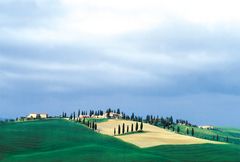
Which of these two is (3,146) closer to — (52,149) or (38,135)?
(52,149)

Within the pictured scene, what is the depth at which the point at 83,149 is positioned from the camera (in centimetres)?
15112

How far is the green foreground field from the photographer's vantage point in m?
141

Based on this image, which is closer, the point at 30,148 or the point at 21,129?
the point at 30,148

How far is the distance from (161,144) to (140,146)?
1094cm

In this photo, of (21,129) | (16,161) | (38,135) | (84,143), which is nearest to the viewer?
(16,161)

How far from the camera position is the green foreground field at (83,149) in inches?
5536

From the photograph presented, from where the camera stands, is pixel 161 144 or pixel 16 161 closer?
pixel 16 161

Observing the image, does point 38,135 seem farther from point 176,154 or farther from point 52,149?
point 176,154

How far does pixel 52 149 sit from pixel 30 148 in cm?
804

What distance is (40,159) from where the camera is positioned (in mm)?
135625

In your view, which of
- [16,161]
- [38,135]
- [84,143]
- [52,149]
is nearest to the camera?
[16,161]

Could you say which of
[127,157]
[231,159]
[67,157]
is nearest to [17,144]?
[67,157]

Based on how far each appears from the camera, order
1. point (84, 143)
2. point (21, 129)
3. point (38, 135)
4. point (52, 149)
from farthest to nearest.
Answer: point (21, 129) < point (38, 135) < point (84, 143) < point (52, 149)

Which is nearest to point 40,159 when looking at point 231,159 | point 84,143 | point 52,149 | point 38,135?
point 52,149
